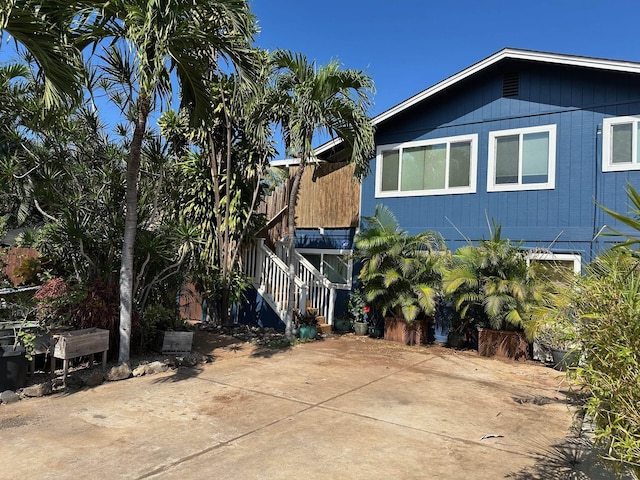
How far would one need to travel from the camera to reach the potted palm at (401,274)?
9695mm

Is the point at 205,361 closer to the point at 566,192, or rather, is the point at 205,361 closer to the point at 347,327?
the point at 347,327

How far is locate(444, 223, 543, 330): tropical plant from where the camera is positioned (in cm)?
851

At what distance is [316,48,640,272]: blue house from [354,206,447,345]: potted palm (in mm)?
839

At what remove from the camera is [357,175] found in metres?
9.77

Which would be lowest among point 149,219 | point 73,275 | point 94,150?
point 73,275

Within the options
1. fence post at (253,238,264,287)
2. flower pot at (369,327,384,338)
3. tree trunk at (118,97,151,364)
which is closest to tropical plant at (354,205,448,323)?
flower pot at (369,327,384,338)

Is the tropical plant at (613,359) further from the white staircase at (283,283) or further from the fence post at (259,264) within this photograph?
the fence post at (259,264)

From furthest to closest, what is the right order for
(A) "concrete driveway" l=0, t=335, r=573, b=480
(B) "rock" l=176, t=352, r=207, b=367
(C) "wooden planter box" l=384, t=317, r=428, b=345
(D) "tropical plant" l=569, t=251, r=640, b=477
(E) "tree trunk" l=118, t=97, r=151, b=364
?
(C) "wooden planter box" l=384, t=317, r=428, b=345 < (B) "rock" l=176, t=352, r=207, b=367 < (E) "tree trunk" l=118, t=97, r=151, b=364 < (A) "concrete driveway" l=0, t=335, r=573, b=480 < (D) "tropical plant" l=569, t=251, r=640, b=477

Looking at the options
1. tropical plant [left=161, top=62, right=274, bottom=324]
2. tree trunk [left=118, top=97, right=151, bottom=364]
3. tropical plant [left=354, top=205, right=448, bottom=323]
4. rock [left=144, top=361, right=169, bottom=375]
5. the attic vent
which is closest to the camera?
tree trunk [left=118, top=97, right=151, bottom=364]

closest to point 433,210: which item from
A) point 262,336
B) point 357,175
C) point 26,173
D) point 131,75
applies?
point 357,175

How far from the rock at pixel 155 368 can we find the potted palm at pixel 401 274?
4.42 metres

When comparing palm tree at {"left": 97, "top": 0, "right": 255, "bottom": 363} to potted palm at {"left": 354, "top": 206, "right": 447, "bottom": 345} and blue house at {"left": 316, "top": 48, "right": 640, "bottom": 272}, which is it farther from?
blue house at {"left": 316, "top": 48, "right": 640, "bottom": 272}

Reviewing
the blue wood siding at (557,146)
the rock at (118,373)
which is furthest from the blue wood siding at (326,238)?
the rock at (118,373)

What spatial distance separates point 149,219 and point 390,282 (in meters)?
4.69
